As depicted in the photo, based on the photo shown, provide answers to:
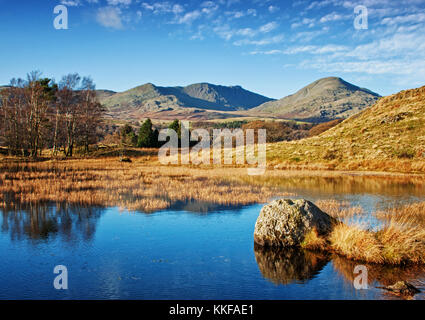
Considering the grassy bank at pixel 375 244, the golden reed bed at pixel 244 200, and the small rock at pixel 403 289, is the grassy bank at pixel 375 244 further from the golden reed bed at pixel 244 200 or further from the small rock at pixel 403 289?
the small rock at pixel 403 289

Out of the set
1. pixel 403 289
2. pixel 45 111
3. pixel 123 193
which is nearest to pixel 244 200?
pixel 123 193

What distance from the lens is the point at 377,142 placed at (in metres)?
50.9

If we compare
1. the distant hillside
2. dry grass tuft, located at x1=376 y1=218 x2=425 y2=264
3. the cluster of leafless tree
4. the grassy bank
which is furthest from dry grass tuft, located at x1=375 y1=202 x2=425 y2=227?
the cluster of leafless tree

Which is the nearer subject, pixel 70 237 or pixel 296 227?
pixel 296 227

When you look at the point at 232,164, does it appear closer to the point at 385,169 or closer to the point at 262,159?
the point at 262,159

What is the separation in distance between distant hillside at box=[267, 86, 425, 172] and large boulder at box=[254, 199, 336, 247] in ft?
111

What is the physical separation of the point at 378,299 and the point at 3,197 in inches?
884

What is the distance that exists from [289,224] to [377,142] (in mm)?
43609

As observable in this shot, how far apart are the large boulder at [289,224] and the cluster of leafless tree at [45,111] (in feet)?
181

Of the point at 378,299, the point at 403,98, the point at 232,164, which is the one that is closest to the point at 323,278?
the point at 378,299

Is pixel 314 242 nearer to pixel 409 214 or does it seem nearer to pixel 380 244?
pixel 380 244

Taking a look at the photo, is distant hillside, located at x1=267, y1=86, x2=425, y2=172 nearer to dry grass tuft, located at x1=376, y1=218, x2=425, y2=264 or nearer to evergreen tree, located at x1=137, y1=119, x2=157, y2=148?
dry grass tuft, located at x1=376, y1=218, x2=425, y2=264

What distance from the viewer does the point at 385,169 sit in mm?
43156

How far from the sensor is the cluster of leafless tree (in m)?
60.5
